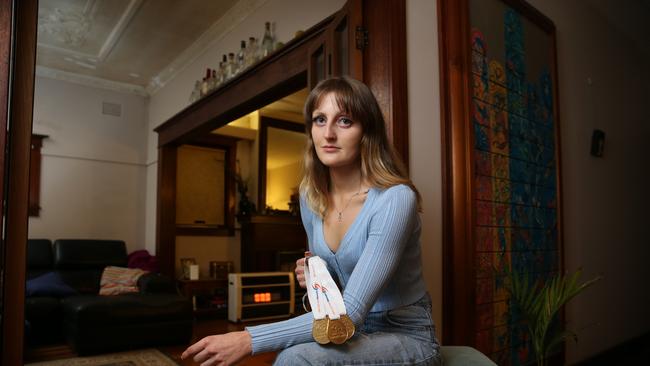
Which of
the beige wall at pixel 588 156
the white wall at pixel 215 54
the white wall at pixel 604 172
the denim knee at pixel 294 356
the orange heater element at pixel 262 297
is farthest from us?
the orange heater element at pixel 262 297

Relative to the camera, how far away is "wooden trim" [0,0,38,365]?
4.67ft


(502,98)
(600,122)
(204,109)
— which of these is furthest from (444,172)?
(204,109)

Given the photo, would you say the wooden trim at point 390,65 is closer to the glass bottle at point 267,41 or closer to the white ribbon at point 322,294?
the white ribbon at point 322,294

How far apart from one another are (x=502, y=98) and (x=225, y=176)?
14.4 feet

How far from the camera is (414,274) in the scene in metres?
1.22

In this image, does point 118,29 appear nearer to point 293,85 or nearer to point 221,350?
point 293,85

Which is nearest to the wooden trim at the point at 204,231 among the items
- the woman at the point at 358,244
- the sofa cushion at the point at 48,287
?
the sofa cushion at the point at 48,287

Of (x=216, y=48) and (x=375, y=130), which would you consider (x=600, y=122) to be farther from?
(x=216, y=48)

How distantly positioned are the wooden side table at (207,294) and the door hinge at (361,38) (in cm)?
388

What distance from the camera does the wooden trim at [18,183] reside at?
1.42 m

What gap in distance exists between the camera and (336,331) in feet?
3.21

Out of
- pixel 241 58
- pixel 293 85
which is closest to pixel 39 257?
pixel 241 58

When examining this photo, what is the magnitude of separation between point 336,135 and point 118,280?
13.8 feet

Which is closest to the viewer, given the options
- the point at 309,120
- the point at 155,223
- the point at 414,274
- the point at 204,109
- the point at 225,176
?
the point at 414,274
